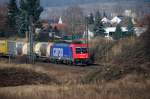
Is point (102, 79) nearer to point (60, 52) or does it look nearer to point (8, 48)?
point (60, 52)

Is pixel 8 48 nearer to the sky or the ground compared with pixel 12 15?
nearer to the ground

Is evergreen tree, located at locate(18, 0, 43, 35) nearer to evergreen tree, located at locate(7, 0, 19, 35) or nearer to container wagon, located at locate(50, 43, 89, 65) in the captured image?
evergreen tree, located at locate(7, 0, 19, 35)

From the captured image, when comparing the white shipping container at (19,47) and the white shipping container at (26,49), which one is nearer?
the white shipping container at (26,49)

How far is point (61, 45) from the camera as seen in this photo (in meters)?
51.0

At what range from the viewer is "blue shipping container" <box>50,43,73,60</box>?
49938 millimetres

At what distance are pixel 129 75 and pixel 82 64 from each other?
59.4 feet

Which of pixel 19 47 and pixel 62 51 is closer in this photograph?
pixel 62 51

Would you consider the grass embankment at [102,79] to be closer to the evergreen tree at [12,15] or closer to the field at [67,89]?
the field at [67,89]

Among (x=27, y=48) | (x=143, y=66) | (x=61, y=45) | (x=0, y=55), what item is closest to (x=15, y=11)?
(x=0, y=55)

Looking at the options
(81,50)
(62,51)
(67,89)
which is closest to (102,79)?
(67,89)

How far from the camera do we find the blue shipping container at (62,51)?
1966 inches

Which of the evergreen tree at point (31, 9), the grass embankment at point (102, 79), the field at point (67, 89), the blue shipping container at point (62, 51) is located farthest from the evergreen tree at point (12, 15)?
the field at point (67, 89)

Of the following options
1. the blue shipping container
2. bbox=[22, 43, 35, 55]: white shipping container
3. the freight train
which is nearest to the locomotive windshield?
the freight train

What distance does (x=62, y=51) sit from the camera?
50.7 metres
